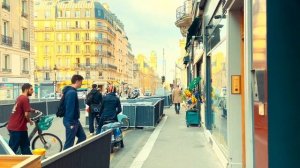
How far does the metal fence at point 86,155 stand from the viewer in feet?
12.6

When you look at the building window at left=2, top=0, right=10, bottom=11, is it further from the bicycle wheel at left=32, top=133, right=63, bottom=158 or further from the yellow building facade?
the yellow building facade

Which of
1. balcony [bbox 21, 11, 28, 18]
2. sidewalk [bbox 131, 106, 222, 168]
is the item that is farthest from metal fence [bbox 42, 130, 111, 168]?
balcony [bbox 21, 11, 28, 18]

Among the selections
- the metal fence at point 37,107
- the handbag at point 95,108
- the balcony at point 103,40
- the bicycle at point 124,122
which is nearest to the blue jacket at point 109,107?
the handbag at point 95,108

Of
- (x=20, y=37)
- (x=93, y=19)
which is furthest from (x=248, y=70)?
(x=93, y=19)

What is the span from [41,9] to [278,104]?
362 feet

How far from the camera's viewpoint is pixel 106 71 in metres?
108

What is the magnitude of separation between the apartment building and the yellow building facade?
5550 cm

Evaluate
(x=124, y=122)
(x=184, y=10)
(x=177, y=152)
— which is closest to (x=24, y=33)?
(x=184, y=10)

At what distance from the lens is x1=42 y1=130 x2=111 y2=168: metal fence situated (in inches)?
151

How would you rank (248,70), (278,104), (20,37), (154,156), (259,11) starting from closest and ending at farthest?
(278,104) < (259,11) < (248,70) < (154,156) < (20,37)

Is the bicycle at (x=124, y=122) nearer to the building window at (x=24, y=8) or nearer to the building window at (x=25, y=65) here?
the building window at (x=25, y=65)

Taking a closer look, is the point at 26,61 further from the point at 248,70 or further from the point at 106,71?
the point at 106,71

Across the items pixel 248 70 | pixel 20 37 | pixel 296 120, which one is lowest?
pixel 296 120

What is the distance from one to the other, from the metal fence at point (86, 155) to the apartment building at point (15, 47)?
118 ft
